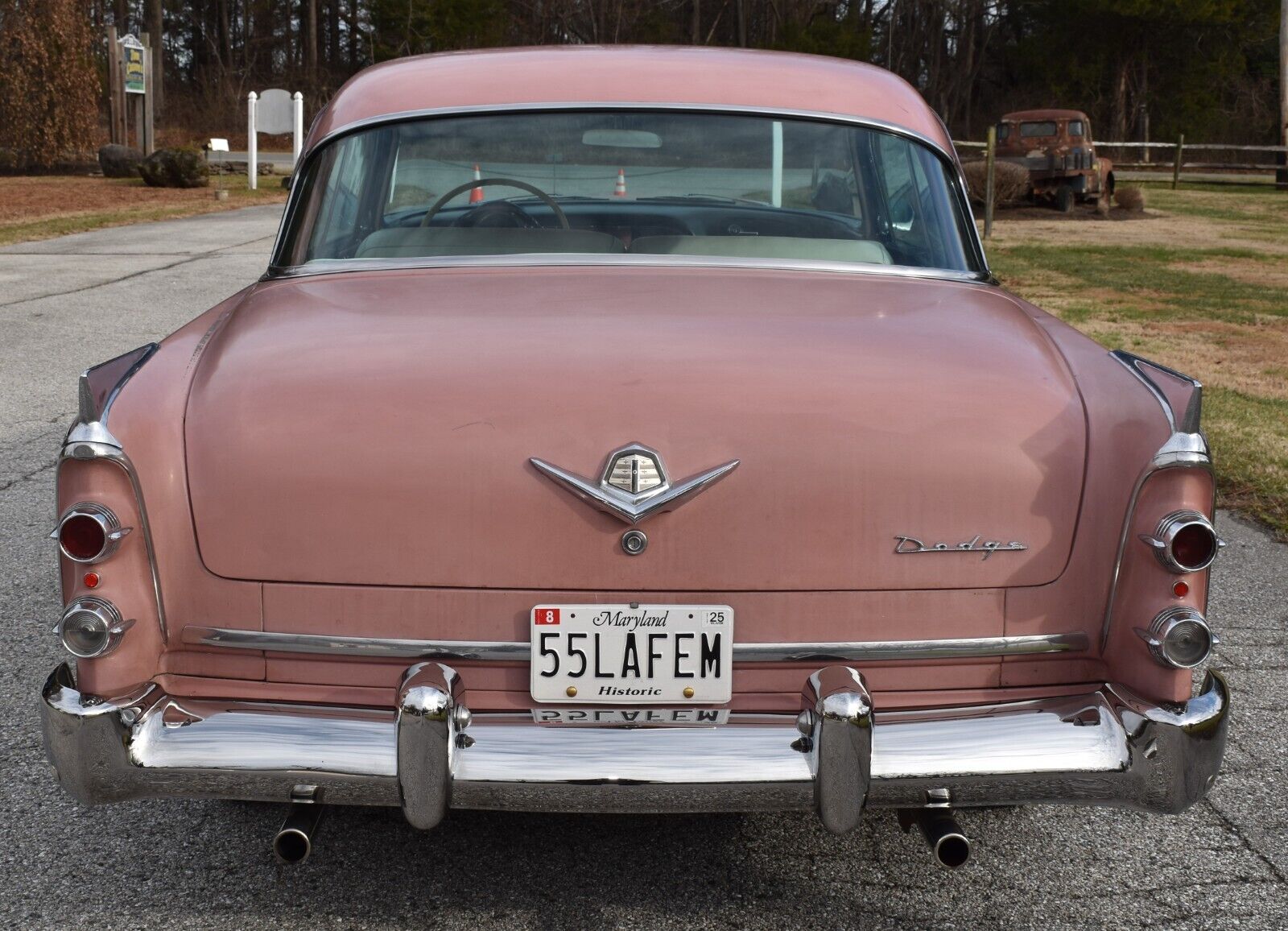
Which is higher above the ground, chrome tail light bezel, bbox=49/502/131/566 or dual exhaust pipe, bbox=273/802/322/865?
chrome tail light bezel, bbox=49/502/131/566

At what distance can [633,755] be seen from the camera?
2260 millimetres

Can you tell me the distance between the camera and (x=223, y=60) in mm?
57375

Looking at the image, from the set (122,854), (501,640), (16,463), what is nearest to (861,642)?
(501,640)

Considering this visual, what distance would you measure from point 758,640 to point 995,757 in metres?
0.44

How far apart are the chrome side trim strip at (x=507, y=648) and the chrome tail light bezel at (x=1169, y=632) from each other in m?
0.18

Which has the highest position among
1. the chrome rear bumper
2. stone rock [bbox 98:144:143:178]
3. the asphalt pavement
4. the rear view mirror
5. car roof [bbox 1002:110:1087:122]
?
car roof [bbox 1002:110:1087:122]

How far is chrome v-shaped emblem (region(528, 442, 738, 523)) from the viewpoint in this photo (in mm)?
2314

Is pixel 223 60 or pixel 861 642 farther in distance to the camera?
pixel 223 60

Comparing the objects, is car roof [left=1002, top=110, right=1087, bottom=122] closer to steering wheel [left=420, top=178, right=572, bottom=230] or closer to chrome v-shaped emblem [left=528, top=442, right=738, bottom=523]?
steering wheel [left=420, top=178, right=572, bottom=230]

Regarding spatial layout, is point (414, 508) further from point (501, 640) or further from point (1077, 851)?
point (1077, 851)

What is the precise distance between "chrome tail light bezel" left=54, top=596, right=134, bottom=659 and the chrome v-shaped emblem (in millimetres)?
798

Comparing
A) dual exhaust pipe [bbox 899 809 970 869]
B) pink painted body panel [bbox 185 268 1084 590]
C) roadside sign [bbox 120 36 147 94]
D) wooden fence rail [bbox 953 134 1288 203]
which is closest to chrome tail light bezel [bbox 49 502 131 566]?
pink painted body panel [bbox 185 268 1084 590]

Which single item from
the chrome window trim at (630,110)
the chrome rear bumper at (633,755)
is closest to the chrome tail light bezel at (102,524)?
the chrome rear bumper at (633,755)

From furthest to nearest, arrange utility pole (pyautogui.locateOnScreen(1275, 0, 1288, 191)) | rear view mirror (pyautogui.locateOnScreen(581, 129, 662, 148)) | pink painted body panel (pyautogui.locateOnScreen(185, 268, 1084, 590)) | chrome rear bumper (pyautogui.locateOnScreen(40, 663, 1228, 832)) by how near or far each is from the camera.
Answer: utility pole (pyautogui.locateOnScreen(1275, 0, 1288, 191)), rear view mirror (pyautogui.locateOnScreen(581, 129, 662, 148)), pink painted body panel (pyautogui.locateOnScreen(185, 268, 1084, 590)), chrome rear bumper (pyautogui.locateOnScreen(40, 663, 1228, 832))
